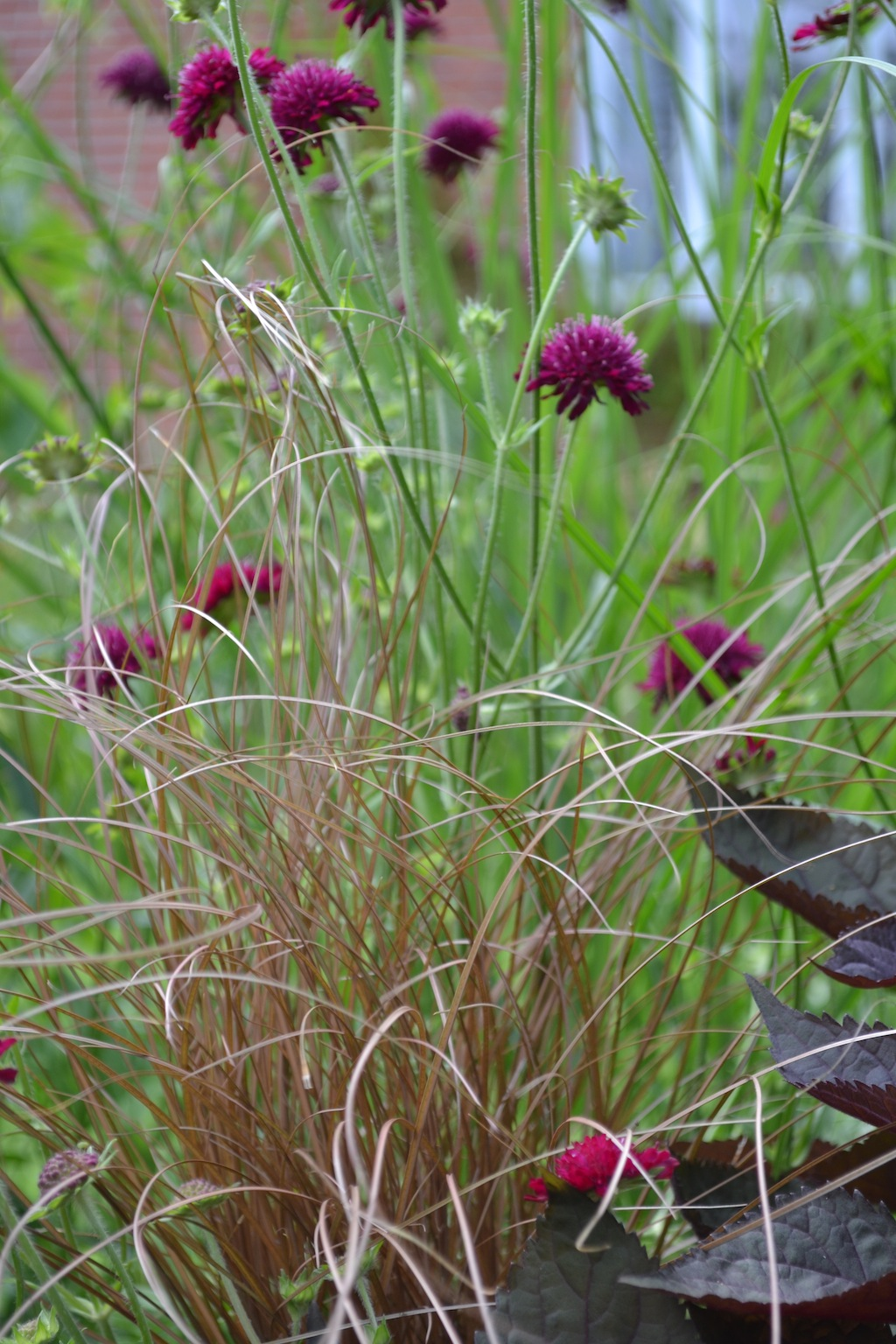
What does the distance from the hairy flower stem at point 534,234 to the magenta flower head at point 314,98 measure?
8 centimetres

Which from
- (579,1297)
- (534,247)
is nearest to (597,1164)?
(579,1297)

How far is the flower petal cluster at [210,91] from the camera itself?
0.47 metres

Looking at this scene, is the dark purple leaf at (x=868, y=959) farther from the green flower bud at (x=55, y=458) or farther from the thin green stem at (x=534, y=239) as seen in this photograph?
the green flower bud at (x=55, y=458)

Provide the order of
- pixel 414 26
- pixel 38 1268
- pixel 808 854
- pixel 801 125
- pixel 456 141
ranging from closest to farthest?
pixel 38 1268 < pixel 808 854 < pixel 801 125 < pixel 414 26 < pixel 456 141

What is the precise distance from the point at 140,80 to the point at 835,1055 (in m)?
0.86

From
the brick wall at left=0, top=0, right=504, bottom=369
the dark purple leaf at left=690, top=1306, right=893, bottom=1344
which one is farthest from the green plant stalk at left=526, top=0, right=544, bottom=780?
the brick wall at left=0, top=0, right=504, bottom=369

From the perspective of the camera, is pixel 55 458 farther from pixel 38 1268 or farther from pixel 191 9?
pixel 38 1268

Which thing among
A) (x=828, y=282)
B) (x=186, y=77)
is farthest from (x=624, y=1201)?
(x=828, y=282)

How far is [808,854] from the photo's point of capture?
1.39 ft

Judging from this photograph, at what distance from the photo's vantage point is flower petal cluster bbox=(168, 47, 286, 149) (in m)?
0.47

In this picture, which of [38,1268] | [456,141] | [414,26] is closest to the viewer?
[38,1268]

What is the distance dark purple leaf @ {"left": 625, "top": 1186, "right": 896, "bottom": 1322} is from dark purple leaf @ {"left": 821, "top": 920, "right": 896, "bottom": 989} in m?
0.07

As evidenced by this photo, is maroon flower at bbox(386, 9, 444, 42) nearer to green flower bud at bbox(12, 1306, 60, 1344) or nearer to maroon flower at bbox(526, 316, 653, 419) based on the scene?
maroon flower at bbox(526, 316, 653, 419)

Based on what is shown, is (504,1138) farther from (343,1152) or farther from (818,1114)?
(818,1114)
